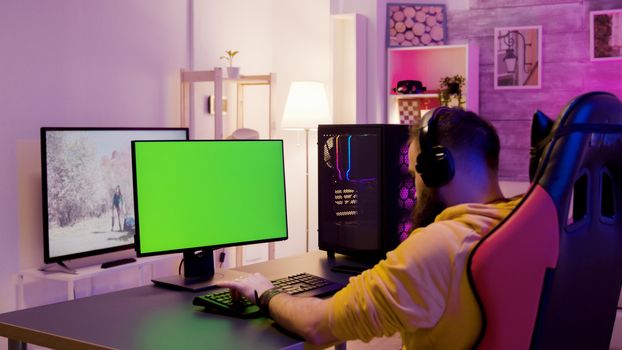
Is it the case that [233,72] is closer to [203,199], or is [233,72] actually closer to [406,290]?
[203,199]

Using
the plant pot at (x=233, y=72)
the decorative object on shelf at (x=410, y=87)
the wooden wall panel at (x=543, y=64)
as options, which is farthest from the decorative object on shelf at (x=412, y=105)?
the plant pot at (x=233, y=72)

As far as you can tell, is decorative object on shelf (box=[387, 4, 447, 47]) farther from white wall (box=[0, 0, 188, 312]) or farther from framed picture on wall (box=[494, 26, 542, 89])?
white wall (box=[0, 0, 188, 312])

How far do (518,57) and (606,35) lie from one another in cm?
65

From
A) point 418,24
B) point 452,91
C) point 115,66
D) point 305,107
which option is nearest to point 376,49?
point 418,24

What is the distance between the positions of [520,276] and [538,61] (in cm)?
488

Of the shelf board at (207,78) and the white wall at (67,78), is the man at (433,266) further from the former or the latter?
the shelf board at (207,78)

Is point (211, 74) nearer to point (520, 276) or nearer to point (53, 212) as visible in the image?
point (53, 212)

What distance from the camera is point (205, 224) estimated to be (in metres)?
2.23

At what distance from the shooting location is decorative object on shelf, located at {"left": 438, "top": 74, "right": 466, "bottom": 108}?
5.70 m

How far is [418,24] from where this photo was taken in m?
6.00

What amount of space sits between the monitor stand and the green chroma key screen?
Answer: 62 millimetres

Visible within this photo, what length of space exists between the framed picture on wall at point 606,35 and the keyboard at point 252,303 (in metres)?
4.11

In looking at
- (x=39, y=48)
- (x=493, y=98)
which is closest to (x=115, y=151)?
(x=39, y=48)

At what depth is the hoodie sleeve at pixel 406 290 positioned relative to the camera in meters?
1.37
